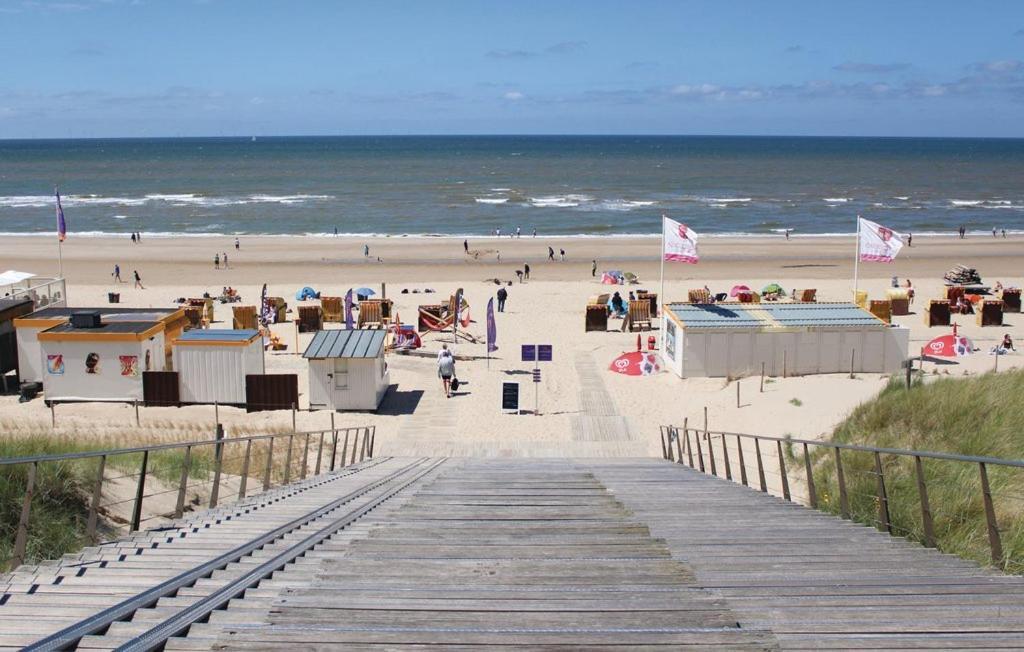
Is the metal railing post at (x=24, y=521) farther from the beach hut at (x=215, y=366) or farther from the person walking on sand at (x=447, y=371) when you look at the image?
the person walking on sand at (x=447, y=371)

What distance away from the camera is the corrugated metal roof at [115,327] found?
64.8 ft

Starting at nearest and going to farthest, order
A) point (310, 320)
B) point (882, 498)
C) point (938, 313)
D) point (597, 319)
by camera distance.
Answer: point (882, 498), point (310, 320), point (938, 313), point (597, 319)

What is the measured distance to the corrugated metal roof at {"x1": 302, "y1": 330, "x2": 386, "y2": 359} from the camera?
63.4 feet

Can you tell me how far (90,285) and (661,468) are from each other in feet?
115

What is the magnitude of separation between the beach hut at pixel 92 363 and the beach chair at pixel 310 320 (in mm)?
8114

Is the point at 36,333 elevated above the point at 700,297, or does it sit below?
below

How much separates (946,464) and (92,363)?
55.7 feet

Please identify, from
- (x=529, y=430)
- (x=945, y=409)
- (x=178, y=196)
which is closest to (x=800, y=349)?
(x=529, y=430)

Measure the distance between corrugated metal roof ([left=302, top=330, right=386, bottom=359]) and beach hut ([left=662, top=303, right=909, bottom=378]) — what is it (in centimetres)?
711

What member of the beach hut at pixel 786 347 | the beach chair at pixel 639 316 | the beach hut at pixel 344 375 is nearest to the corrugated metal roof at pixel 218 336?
the beach hut at pixel 344 375

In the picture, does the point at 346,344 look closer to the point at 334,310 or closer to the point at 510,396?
the point at 510,396

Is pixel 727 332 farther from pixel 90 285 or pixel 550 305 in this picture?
pixel 90 285

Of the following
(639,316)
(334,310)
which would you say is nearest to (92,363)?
(334,310)

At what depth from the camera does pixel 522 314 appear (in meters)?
31.3
